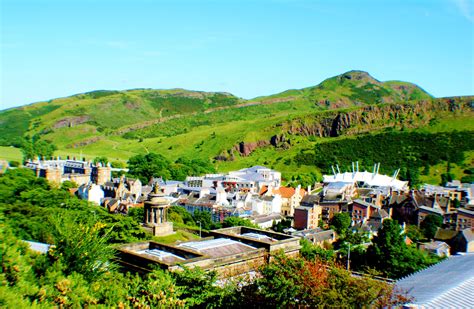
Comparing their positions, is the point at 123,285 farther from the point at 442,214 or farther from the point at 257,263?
the point at 442,214

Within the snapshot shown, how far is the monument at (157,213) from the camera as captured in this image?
3084 cm

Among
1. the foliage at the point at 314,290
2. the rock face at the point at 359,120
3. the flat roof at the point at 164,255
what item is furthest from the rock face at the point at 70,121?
the foliage at the point at 314,290

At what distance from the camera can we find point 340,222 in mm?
58969

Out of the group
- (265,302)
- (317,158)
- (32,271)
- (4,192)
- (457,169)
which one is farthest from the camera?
(317,158)

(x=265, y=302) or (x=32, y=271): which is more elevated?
(x=32, y=271)

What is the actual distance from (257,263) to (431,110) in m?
132

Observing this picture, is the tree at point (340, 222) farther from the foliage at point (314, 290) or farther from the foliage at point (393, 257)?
the foliage at point (314, 290)

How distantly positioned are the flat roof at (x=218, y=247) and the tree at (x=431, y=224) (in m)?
44.7

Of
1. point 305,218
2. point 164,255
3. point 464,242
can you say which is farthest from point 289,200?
point 164,255

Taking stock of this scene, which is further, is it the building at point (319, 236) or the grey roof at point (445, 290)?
the building at point (319, 236)

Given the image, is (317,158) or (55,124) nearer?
(317,158)

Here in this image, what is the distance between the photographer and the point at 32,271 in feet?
40.4

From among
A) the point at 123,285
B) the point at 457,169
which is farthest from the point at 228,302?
the point at 457,169

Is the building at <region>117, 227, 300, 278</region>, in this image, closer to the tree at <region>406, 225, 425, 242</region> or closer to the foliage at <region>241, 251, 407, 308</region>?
the foliage at <region>241, 251, 407, 308</region>
